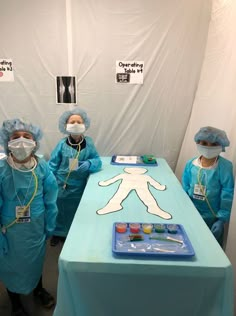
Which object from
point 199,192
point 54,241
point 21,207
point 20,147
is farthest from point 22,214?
point 199,192

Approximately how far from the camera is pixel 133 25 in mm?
2424

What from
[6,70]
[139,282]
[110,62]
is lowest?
[139,282]

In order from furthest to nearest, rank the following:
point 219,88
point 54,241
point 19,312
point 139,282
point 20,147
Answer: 1. point 54,241
2. point 219,88
3. point 19,312
4. point 20,147
5. point 139,282

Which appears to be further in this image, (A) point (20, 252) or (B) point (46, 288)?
(B) point (46, 288)

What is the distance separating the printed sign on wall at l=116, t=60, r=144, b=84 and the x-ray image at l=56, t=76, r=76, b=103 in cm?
44

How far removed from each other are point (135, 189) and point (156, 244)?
2.22 feet

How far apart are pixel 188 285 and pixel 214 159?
0.94m

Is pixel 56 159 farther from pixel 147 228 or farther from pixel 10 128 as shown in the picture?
pixel 147 228

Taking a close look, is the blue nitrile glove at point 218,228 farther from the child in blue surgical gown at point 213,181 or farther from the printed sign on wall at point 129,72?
the printed sign on wall at point 129,72

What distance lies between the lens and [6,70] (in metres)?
2.53

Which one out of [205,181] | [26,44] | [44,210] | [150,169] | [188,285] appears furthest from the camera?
[26,44]

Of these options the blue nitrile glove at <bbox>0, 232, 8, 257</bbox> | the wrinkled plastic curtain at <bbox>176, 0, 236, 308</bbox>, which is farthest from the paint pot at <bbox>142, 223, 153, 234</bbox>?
the blue nitrile glove at <bbox>0, 232, 8, 257</bbox>

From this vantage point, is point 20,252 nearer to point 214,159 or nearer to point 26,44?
point 214,159

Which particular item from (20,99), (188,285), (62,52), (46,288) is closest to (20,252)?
(46,288)
